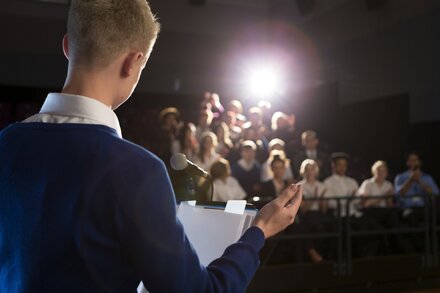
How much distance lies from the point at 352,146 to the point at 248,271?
31.2 feet

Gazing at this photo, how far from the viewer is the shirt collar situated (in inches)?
35.7

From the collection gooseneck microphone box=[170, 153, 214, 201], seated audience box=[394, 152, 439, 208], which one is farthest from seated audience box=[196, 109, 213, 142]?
gooseneck microphone box=[170, 153, 214, 201]

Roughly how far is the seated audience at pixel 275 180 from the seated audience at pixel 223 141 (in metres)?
0.93

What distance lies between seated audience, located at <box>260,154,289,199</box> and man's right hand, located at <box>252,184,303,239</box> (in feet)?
14.3

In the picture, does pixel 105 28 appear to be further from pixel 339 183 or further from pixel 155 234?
pixel 339 183

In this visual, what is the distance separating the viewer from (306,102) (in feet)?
36.8

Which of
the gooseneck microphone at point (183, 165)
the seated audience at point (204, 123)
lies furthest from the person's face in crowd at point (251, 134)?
the gooseneck microphone at point (183, 165)

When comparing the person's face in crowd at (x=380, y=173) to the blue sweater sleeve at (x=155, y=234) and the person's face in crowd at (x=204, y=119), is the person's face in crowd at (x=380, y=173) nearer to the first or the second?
the person's face in crowd at (x=204, y=119)

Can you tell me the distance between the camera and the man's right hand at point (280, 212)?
1.02 m

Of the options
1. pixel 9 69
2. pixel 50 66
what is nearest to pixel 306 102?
pixel 50 66

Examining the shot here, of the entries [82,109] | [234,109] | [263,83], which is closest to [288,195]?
[82,109]

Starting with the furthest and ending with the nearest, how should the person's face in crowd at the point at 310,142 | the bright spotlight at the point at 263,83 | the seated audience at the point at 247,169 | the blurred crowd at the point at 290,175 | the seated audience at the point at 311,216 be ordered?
the bright spotlight at the point at 263,83
the person's face in crowd at the point at 310,142
the seated audience at the point at 247,169
the blurred crowd at the point at 290,175
the seated audience at the point at 311,216

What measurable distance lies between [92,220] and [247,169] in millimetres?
5035

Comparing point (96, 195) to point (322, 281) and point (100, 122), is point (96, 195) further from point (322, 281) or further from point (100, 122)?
point (322, 281)
